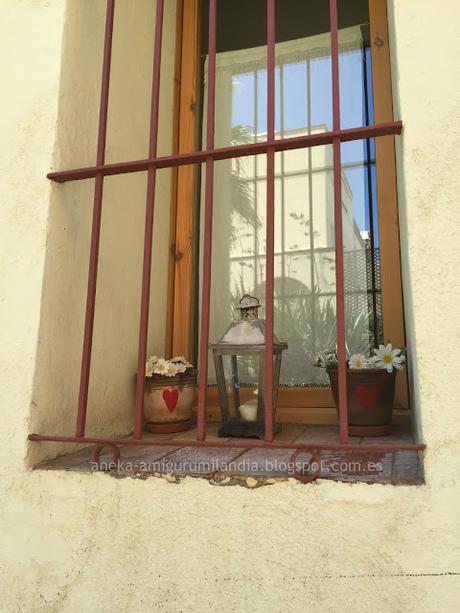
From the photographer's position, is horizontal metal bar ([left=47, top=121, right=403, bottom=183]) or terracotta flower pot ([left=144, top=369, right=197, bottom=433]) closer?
horizontal metal bar ([left=47, top=121, right=403, bottom=183])

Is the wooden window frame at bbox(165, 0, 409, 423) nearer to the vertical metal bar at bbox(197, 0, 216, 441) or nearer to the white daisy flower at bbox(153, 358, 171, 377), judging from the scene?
the white daisy flower at bbox(153, 358, 171, 377)

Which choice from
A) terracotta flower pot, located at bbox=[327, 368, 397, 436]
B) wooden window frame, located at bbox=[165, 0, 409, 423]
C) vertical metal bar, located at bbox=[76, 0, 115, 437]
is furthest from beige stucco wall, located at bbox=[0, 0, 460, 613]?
wooden window frame, located at bbox=[165, 0, 409, 423]

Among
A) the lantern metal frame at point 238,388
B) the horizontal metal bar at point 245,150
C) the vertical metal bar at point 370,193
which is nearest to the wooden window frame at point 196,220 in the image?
the vertical metal bar at point 370,193

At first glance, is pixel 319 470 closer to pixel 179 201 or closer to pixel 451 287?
pixel 451 287

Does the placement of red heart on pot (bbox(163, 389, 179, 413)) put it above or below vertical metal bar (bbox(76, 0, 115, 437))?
below

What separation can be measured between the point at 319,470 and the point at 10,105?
152 centimetres

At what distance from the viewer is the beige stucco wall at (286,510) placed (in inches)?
41.7

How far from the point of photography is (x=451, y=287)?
1.12 meters

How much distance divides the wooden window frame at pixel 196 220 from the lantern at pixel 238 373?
370 millimetres

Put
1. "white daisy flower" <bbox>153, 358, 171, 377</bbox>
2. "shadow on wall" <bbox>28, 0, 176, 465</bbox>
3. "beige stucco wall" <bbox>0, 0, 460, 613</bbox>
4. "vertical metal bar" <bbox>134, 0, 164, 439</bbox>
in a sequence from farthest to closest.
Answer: "white daisy flower" <bbox>153, 358, 171, 377</bbox>
"shadow on wall" <bbox>28, 0, 176, 465</bbox>
"vertical metal bar" <bbox>134, 0, 164, 439</bbox>
"beige stucco wall" <bbox>0, 0, 460, 613</bbox>

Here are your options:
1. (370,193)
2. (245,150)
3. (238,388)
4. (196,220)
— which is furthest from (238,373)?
(370,193)

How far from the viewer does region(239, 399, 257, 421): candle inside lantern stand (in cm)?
172

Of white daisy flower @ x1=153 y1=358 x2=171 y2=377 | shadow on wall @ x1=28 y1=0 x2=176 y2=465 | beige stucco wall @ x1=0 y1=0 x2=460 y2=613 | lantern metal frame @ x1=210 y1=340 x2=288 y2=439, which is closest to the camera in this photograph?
beige stucco wall @ x1=0 y1=0 x2=460 y2=613

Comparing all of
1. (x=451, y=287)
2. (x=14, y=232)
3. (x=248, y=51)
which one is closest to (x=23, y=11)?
(x=14, y=232)
